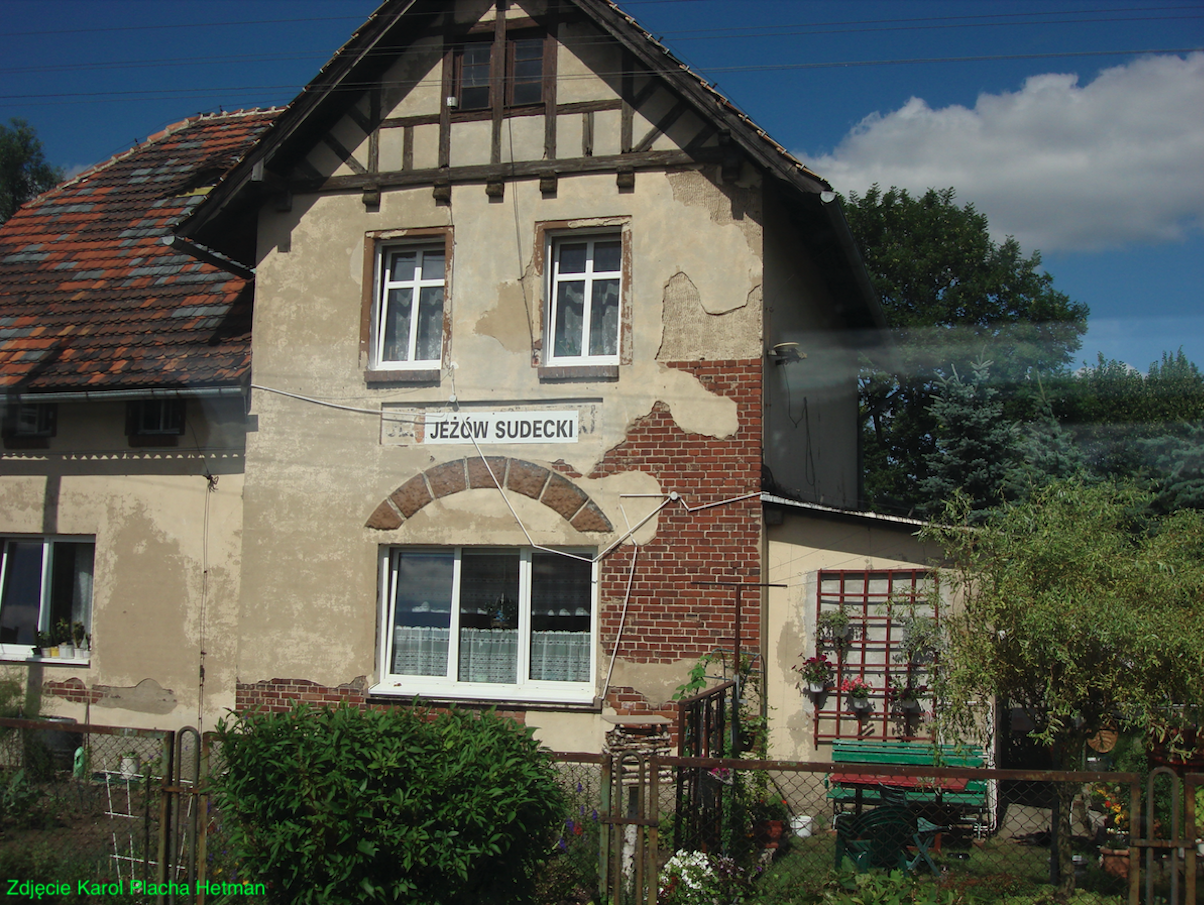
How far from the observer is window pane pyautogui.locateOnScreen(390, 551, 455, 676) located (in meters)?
10.2

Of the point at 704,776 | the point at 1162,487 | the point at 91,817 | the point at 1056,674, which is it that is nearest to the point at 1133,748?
the point at 1056,674

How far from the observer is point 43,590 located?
11.4 m

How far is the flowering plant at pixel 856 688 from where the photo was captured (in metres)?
9.34

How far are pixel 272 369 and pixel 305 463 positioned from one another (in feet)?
3.59

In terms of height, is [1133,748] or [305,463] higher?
[305,463]

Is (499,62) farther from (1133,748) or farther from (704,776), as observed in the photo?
(1133,748)

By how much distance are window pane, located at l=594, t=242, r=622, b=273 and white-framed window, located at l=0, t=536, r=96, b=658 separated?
6.47 metres

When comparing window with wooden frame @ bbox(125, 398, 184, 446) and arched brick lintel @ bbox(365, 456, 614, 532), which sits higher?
window with wooden frame @ bbox(125, 398, 184, 446)

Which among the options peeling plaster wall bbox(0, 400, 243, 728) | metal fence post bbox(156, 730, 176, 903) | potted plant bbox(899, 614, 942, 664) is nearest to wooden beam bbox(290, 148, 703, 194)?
peeling plaster wall bbox(0, 400, 243, 728)

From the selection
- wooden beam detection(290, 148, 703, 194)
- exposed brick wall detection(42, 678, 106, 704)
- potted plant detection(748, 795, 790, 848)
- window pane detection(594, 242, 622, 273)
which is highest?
wooden beam detection(290, 148, 703, 194)

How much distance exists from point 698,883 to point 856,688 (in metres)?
3.61

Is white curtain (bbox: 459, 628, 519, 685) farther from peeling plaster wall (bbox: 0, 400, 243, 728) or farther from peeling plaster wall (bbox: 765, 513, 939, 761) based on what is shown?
peeling plaster wall (bbox: 0, 400, 243, 728)

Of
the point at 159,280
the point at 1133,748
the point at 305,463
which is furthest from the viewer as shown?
the point at 159,280

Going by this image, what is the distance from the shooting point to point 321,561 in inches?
409
